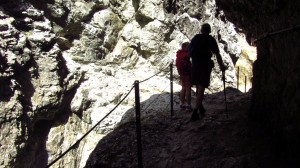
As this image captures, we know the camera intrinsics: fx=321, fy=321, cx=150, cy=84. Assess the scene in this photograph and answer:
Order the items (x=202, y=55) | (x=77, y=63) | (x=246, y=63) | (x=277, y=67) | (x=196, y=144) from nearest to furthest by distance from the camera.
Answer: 1. (x=277, y=67)
2. (x=196, y=144)
3. (x=202, y=55)
4. (x=77, y=63)
5. (x=246, y=63)

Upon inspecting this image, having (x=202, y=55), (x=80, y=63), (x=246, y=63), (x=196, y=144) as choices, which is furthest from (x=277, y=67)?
(x=246, y=63)

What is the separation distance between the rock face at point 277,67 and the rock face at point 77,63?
978 cm

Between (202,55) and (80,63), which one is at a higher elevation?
(80,63)

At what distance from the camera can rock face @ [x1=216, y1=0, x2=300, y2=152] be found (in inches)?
135

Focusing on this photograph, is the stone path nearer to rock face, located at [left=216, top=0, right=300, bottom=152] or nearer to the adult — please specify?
rock face, located at [left=216, top=0, right=300, bottom=152]

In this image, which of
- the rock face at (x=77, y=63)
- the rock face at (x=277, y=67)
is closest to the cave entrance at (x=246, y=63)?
the rock face at (x=77, y=63)

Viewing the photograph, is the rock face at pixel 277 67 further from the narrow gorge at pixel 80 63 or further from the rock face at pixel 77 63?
the rock face at pixel 77 63

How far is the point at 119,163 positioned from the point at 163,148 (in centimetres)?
74

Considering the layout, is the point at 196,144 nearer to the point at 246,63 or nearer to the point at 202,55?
the point at 202,55

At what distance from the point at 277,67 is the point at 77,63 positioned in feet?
46.2

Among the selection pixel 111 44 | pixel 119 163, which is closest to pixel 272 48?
pixel 119 163

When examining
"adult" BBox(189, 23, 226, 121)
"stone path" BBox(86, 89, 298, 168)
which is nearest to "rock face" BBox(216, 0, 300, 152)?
"stone path" BBox(86, 89, 298, 168)

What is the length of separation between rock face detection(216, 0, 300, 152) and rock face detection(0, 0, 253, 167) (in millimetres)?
9781

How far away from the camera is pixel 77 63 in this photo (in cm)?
1702
